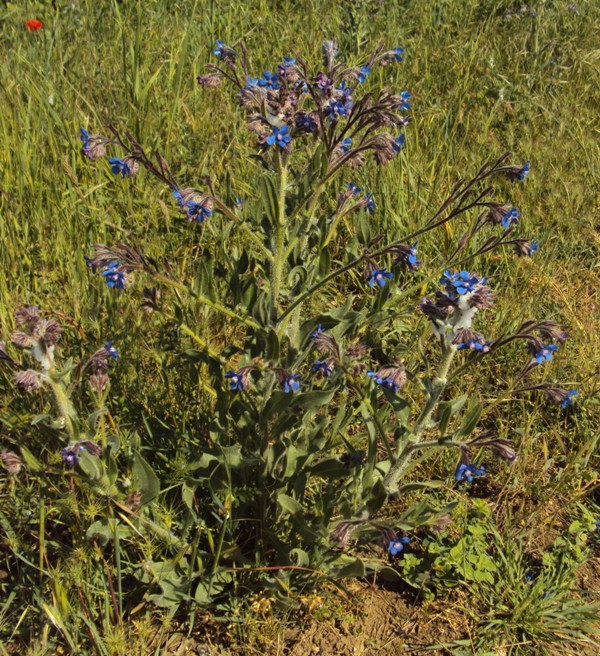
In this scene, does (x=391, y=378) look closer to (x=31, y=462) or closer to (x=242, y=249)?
(x=242, y=249)

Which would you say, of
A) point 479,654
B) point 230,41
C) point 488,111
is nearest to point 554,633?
point 479,654

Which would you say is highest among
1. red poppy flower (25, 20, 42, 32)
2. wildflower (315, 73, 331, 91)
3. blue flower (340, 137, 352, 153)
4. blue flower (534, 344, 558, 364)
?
red poppy flower (25, 20, 42, 32)

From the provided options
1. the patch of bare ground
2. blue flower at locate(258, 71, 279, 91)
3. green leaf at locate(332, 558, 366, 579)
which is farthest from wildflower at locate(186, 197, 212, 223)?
the patch of bare ground

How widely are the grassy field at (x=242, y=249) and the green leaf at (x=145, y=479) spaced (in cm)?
17

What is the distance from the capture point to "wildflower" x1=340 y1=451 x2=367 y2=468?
218 cm

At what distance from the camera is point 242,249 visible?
249cm

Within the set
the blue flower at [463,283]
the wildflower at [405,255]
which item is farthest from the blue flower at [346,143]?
the blue flower at [463,283]

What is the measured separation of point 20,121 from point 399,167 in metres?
1.95

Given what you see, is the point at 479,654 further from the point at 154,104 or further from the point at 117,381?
the point at 154,104

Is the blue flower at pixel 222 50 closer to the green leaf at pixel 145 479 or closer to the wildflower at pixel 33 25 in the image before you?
the green leaf at pixel 145 479

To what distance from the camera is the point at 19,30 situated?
453 centimetres

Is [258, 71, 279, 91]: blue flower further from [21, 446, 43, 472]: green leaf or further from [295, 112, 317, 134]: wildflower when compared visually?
[21, 446, 43, 472]: green leaf

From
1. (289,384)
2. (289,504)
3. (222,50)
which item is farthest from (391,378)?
(222,50)

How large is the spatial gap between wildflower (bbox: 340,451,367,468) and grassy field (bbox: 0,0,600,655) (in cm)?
39
